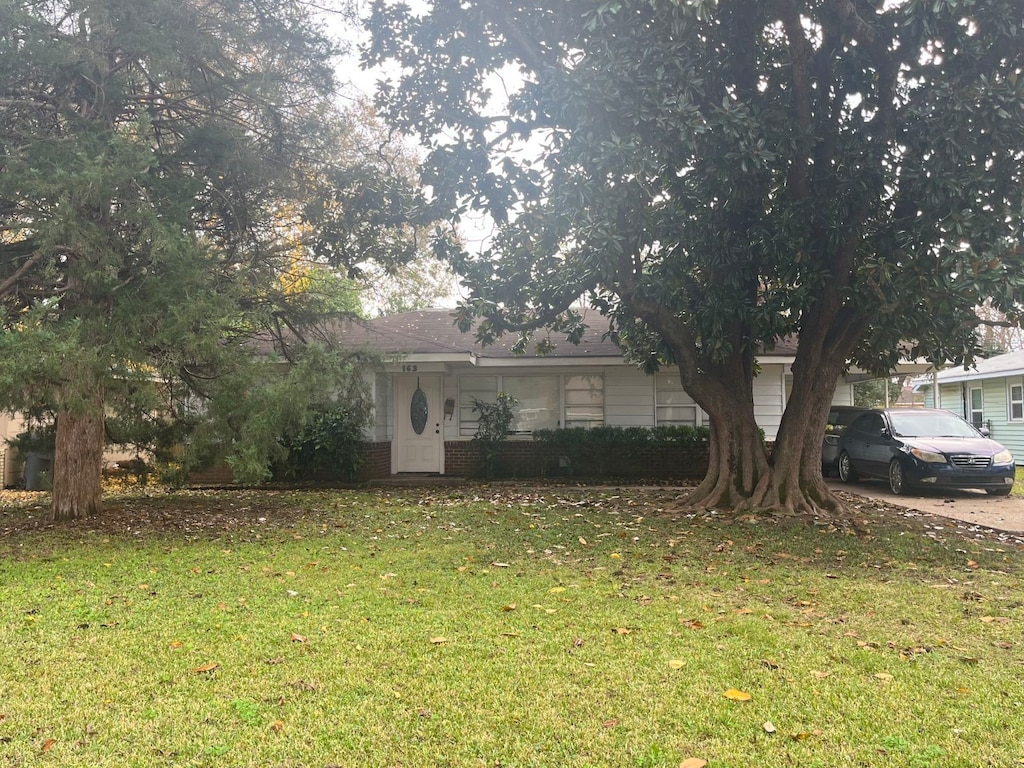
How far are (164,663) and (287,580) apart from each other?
7.87 feet

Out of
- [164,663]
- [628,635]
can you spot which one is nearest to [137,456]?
[164,663]

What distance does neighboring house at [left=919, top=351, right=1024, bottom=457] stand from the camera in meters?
21.0

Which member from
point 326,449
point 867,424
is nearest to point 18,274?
point 326,449

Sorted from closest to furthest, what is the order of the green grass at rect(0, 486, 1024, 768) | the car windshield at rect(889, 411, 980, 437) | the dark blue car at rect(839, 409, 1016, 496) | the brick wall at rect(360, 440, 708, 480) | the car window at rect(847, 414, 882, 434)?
the green grass at rect(0, 486, 1024, 768), the dark blue car at rect(839, 409, 1016, 496), the car windshield at rect(889, 411, 980, 437), the car window at rect(847, 414, 882, 434), the brick wall at rect(360, 440, 708, 480)

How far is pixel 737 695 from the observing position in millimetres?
3943

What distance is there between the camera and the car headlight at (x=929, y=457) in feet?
45.0

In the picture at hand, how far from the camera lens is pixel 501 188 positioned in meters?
10.4

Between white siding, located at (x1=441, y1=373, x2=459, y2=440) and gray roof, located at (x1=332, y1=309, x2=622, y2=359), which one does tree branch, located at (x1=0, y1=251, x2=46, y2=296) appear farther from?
white siding, located at (x1=441, y1=373, x2=459, y2=440)

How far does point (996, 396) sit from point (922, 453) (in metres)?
10.7

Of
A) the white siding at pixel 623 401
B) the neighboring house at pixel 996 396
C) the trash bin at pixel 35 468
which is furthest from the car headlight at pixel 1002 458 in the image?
the trash bin at pixel 35 468

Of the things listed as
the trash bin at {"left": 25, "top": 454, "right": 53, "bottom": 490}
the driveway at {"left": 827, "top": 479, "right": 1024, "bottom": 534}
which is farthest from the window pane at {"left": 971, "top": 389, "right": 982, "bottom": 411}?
the trash bin at {"left": 25, "top": 454, "right": 53, "bottom": 490}

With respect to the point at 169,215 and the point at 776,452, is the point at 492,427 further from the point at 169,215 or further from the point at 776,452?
the point at 169,215

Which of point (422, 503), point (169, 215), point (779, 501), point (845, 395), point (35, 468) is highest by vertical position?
point (169, 215)

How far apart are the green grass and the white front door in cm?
807
